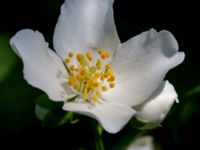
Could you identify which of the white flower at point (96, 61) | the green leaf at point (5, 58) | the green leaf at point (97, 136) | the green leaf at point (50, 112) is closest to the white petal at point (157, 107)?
the white flower at point (96, 61)

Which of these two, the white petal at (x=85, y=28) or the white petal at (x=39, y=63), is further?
the white petal at (x=85, y=28)

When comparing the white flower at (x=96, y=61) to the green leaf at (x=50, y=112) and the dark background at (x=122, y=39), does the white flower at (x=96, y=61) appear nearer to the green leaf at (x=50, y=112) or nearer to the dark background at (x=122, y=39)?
the green leaf at (x=50, y=112)

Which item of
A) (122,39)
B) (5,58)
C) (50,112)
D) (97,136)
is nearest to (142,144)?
(97,136)

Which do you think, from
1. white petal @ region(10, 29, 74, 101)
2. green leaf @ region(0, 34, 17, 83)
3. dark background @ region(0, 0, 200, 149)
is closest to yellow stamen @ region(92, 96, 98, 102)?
white petal @ region(10, 29, 74, 101)

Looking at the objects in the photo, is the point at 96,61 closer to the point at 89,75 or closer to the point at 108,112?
the point at 89,75

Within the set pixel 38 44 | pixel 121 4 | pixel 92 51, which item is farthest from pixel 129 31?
pixel 38 44

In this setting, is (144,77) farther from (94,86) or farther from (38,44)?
(38,44)
